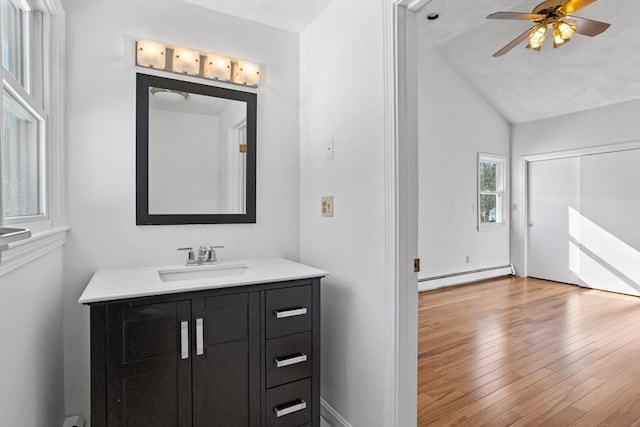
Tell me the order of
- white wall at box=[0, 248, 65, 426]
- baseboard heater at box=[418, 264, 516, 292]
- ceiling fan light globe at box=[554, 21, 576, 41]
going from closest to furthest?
white wall at box=[0, 248, 65, 426], ceiling fan light globe at box=[554, 21, 576, 41], baseboard heater at box=[418, 264, 516, 292]

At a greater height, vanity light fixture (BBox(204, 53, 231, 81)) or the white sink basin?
vanity light fixture (BBox(204, 53, 231, 81))

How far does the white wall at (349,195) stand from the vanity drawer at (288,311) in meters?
0.26

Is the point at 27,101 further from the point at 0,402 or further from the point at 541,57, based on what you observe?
the point at 541,57

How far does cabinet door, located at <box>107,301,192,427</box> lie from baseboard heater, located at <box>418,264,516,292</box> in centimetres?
373

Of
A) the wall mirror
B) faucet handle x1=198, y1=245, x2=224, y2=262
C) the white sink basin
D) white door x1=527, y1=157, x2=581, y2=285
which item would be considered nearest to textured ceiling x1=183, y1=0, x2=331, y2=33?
the wall mirror

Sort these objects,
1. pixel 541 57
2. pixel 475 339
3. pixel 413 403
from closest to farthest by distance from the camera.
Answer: pixel 413 403 → pixel 475 339 → pixel 541 57

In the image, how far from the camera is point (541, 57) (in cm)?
426

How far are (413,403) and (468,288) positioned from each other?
3763 millimetres

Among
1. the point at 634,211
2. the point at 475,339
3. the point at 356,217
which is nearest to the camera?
the point at 356,217

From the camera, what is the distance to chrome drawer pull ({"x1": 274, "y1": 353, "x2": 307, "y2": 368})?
160 centimetres

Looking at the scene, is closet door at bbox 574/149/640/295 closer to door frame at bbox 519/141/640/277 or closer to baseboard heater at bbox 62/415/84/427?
door frame at bbox 519/141/640/277

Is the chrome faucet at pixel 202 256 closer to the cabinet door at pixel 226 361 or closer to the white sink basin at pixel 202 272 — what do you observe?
the white sink basin at pixel 202 272

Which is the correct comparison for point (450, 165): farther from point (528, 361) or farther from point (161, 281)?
point (161, 281)

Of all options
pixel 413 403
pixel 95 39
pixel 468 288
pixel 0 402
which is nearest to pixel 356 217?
pixel 413 403
